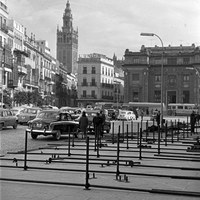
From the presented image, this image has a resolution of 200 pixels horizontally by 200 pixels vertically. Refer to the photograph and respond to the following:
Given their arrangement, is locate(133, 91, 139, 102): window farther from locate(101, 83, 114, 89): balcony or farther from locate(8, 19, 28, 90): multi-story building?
locate(8, 19, 28, 90): multi-story building

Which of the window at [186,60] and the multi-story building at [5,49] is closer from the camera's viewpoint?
the multi-story building at [5,49]

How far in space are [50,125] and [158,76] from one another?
8217 cm

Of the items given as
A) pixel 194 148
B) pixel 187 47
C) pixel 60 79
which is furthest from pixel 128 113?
pixel 60 79

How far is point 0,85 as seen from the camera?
6266 cm

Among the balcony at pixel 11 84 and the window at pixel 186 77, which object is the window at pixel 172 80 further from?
the balcony at pixel 11 84

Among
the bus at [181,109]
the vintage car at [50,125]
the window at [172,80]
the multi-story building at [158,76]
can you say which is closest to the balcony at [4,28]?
the bus at [181,109]

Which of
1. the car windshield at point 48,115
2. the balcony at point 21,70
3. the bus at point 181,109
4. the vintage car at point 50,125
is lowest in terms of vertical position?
the vintage car at point 50,125

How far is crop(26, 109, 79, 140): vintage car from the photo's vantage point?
73.5ft

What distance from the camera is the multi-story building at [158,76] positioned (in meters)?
100

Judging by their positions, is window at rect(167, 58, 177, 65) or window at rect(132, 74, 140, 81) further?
window at rect(132, 74, 140, 81)

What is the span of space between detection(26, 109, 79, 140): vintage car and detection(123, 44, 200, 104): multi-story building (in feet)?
257

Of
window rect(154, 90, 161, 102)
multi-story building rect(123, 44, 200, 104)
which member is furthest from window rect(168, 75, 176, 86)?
window rect(154, 90, 161, 102)

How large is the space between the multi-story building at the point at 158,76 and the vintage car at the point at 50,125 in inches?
3082

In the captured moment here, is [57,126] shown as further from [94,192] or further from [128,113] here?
[128,113]
